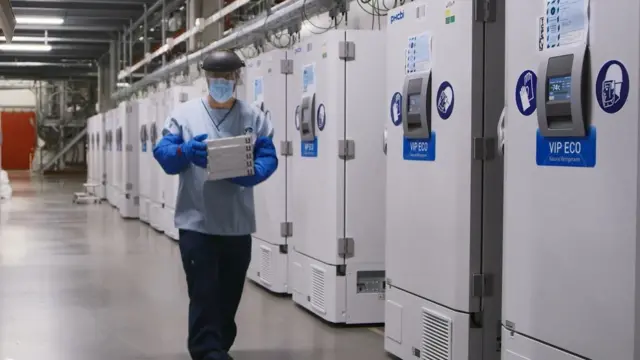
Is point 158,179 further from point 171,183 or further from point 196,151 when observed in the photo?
point 196,151

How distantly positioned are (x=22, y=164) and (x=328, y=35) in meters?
27.2

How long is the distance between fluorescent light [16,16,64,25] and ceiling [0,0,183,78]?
79mm

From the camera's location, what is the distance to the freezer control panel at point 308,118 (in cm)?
550

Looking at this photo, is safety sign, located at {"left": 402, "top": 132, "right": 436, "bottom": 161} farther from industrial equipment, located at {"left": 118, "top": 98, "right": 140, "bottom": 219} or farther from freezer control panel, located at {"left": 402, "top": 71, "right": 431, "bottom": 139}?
industrial equipment, located at {"left": 118, "top": 98, "right": 140, "bottom": 219}

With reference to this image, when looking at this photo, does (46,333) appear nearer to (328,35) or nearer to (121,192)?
(328,35)

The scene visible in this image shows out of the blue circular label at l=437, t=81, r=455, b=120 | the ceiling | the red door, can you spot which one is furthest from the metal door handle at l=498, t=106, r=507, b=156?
the red door

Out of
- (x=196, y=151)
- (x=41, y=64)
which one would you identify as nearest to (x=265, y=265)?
(x=196, y=151)

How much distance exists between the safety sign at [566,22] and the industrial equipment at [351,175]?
2217mm

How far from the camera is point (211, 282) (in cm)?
390

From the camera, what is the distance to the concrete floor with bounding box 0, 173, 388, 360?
4645mm

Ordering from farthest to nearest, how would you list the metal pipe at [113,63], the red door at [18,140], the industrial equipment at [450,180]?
the red door at [18,140] → the metal pipe at [113,63] → the industrial equipment at [450,180]

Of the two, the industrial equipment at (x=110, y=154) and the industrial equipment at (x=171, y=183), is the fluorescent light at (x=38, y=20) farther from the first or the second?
the industrial equipment at (x=171, y=183)

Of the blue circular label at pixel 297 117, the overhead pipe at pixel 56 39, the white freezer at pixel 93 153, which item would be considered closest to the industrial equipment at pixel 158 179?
the blue circular label at pixel 297 117

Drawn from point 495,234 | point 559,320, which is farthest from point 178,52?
point 559,320
